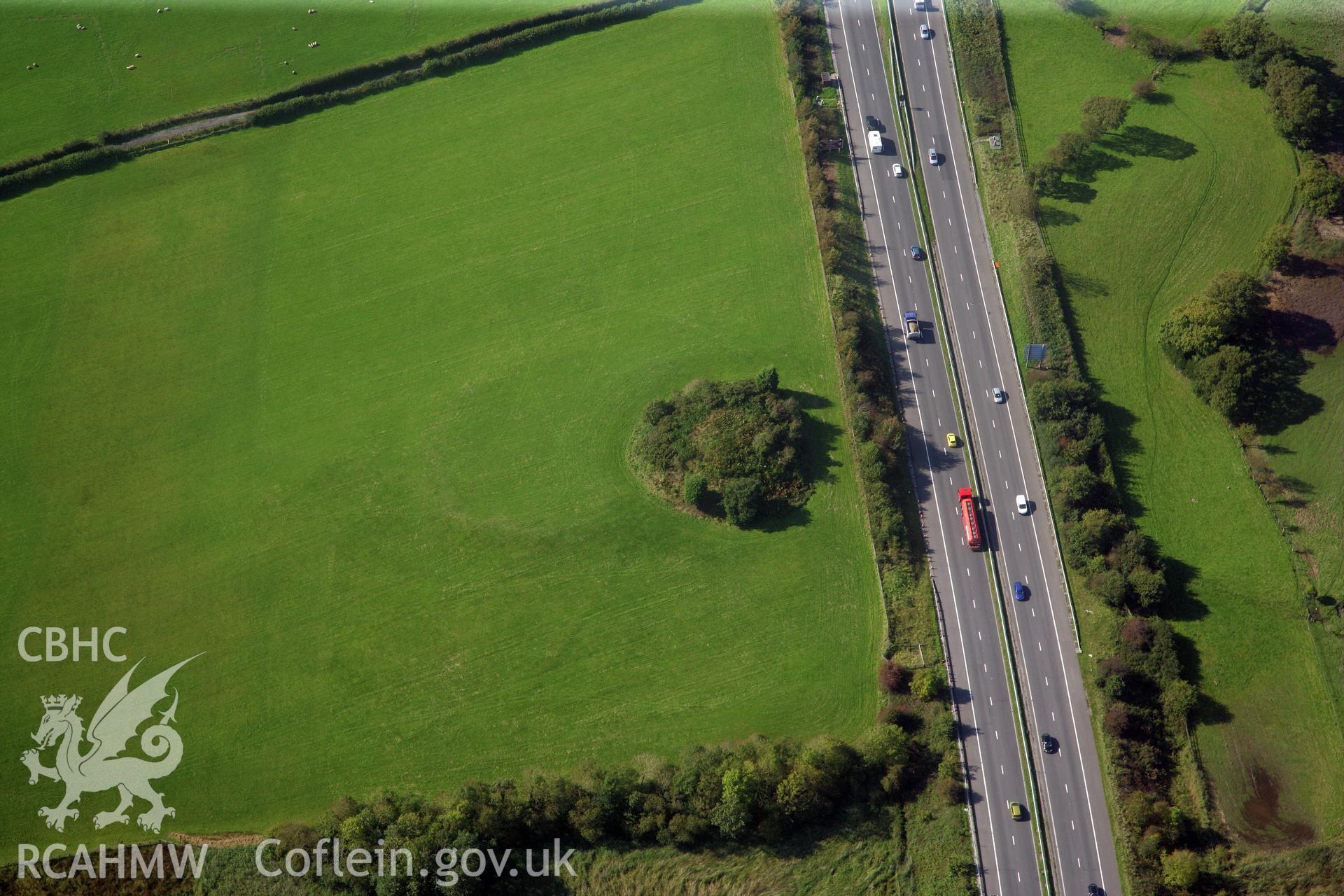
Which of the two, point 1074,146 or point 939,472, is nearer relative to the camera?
point 939,472

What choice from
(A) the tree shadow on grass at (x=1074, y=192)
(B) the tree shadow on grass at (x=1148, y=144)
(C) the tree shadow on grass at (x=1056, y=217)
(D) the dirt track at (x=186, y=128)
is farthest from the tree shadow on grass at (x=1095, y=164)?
(D) the dirt track at (x=186, y=128)

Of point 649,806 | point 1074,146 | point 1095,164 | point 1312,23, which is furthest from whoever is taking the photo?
point 1312,23

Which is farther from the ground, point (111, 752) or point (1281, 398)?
point (1281, 398)

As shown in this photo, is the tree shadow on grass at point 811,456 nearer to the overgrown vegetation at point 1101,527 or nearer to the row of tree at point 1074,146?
the overgrown vegetation at point 1101,527

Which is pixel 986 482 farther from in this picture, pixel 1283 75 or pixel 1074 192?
pixel 1283 75

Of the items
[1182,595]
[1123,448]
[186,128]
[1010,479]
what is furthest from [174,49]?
[1182,595]

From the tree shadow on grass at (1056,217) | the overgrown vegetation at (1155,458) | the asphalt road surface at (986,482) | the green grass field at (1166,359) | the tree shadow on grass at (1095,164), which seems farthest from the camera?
the tree shadow on grass at (1095,164)

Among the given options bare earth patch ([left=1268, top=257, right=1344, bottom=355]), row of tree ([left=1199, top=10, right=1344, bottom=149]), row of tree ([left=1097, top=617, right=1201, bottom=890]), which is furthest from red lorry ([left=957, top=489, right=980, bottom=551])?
row of tree ([left=1199, top=10, right=1344, bottom=149])
